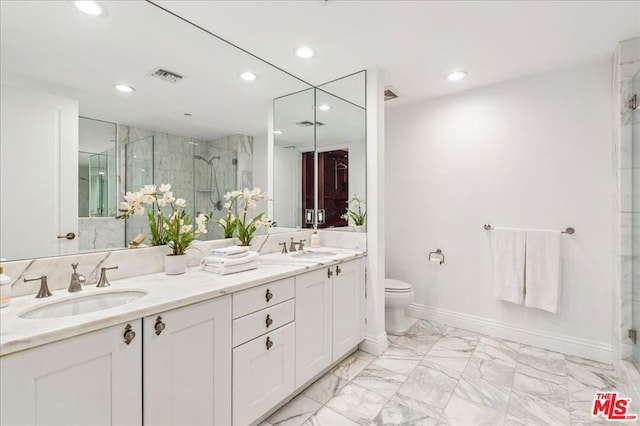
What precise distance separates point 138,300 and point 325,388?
138 cm

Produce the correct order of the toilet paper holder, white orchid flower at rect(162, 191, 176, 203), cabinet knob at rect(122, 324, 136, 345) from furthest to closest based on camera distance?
1. the toilet paper holder
2. white orchid flower at rect(162, 191, 176, 203)
3. cabinet knob at rect(122, 324, 136, 345)

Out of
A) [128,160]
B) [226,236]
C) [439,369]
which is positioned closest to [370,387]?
[439,369]

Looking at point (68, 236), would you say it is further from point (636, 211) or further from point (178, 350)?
point (636, 211)

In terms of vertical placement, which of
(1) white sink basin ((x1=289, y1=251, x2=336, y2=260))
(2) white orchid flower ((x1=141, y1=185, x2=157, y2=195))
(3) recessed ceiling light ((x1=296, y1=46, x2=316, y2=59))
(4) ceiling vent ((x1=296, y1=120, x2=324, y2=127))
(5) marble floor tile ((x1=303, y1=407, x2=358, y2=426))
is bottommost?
(5) marble floor tile ((x1=303, y1=407, x2=358, y2=426))

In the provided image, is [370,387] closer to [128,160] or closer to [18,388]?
[18,388]

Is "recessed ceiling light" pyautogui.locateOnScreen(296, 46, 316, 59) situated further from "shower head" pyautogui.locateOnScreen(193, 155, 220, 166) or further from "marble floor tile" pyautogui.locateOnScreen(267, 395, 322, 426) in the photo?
"marble floor tile" pyautogui.locateOnScreen(267, 395, 322, 426)

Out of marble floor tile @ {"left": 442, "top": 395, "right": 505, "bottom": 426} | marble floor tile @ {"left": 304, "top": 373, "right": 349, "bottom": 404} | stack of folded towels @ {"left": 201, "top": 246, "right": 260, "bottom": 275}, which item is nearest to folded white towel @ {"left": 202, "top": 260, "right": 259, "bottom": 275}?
stack of folded towels @ {"left": 201, "top": 246, "right": 260, "bottom": 275}

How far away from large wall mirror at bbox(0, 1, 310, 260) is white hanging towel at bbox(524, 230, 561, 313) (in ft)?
8.19

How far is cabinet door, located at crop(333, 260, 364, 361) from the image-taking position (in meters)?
2.22

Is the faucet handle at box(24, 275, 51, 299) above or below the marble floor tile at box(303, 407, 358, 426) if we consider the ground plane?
above

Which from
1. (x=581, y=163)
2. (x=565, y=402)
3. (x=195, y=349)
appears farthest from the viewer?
(x=581, y=163)

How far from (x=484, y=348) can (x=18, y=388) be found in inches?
116

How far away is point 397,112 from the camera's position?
3.43 m

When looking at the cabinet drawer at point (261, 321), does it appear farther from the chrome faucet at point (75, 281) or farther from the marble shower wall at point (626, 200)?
the marble shower wall at point (626, 200)
